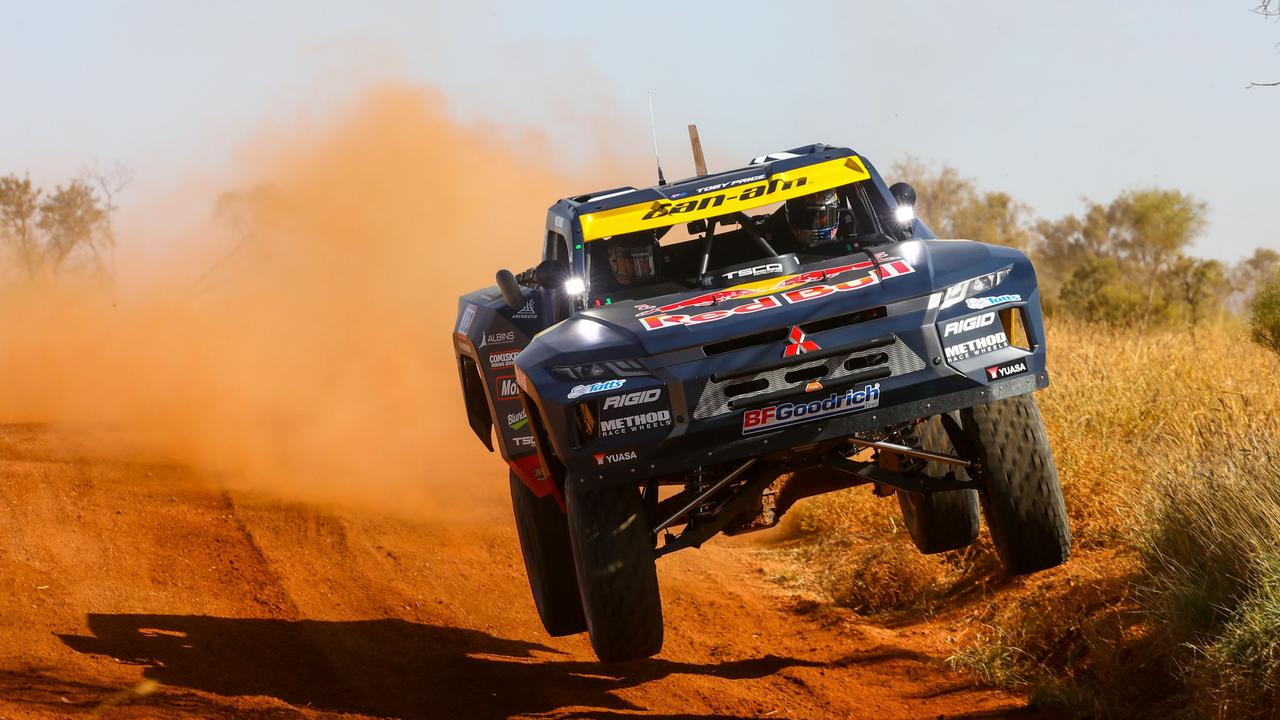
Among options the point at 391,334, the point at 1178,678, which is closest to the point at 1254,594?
the point at 1178,678

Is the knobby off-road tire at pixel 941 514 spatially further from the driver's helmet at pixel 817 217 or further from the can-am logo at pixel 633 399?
the can-am logo at pixel 633 399

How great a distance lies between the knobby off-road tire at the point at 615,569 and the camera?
579cm

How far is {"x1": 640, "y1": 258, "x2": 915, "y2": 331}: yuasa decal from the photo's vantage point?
5855 millimetres

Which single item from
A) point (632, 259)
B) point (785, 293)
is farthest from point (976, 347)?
point (632, 259)

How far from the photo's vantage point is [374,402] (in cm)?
1566

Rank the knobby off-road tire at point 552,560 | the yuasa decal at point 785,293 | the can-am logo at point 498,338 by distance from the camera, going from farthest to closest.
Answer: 1. the can-am logo at point 498,338
2. the knobby off-road tire at point 552,560
3. the yuasa decal at point 785,293

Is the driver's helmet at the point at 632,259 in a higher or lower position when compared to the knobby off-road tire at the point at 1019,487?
higher

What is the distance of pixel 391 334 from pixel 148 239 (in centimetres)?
985

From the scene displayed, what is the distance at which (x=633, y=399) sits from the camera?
18.2 ft

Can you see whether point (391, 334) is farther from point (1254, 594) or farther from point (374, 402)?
point (1254, 594)

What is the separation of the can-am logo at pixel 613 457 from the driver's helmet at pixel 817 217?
2.07m

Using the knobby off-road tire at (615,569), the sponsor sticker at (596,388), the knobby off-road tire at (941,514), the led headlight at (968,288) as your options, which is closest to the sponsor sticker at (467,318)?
the knobby off-road tire at (615,569)

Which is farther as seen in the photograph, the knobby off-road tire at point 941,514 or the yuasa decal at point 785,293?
the knobby off-road tire at point 941,514

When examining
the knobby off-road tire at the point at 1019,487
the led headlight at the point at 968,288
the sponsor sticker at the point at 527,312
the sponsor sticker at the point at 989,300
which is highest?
the sponsor sticker at the point at 527,312
